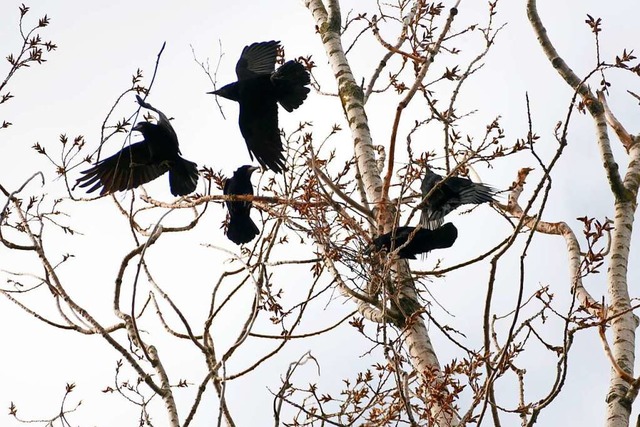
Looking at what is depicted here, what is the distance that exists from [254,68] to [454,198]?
2.14 m

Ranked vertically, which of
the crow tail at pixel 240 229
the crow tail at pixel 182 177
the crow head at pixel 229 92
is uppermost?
the crow head at pixel 229 92

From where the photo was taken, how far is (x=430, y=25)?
546 centimetres

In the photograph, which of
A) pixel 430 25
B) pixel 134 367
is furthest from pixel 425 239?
pixel 134 367

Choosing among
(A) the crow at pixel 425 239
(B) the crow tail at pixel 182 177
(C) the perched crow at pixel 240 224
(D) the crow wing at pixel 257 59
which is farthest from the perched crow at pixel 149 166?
(A) the crow at pixel 425 239

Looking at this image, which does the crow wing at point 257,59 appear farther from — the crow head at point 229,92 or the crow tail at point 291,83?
the crow tail at point 291,83

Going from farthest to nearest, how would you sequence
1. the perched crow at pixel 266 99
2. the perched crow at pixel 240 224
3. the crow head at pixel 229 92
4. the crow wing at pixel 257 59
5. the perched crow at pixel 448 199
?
the crow wing at pixel 257 59, the crow head at pixel 229 92, the perched crow at pixel 266 99, the perched crow at pixel 240 224, the perched crow at pixel 448 199

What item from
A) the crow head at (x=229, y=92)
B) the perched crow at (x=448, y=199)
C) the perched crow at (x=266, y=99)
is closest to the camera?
the perched crow at (x=448, y=199)

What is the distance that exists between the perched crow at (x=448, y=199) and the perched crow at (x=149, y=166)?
6.35 ft

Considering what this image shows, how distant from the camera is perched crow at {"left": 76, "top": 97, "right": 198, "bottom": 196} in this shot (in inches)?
241

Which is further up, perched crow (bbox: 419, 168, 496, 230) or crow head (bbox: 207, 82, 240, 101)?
crow head (bbox: 207, 82, 240, 101)

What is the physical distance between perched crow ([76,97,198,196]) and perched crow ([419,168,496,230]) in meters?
1.93

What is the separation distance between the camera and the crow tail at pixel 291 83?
239 inches

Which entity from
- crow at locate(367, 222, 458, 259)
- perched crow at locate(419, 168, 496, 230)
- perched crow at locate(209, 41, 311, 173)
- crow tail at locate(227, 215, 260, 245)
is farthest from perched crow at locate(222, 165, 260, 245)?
perched crow at locate(419, 168, 496, 230)

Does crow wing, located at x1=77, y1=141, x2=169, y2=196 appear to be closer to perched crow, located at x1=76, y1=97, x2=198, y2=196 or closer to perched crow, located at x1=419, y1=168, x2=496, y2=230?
perched crow, located at x1=76, y1=97, x2=198, y2=196
